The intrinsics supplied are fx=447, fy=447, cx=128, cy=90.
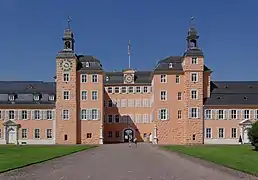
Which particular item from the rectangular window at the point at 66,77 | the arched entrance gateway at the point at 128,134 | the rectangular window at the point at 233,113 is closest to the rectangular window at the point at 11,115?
the rectangular window at the point at 66,77

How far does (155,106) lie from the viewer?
7544 centimetres

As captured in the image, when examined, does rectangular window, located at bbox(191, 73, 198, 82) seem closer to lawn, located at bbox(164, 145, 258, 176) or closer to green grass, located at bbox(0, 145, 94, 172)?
lawn, located at bbox(164, 145, 258, 176)

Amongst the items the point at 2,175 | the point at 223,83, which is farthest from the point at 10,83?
the point at 2,175

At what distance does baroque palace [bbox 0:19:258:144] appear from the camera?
73625mm

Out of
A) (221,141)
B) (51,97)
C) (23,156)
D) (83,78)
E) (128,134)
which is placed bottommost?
(128,134)

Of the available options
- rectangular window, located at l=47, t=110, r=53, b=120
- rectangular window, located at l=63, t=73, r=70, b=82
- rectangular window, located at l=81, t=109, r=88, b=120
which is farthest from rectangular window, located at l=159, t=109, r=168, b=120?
rectangular window, located at l=47, t=110, r=53, b=120

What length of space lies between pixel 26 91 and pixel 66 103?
966 centimetres

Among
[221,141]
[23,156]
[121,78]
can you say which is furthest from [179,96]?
[23,156]

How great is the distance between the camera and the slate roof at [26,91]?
78.4 m

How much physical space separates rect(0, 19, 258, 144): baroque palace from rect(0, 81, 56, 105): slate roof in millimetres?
175

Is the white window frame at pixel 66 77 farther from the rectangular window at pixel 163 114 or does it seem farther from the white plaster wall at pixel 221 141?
the white plaster wall at pixel 221 141

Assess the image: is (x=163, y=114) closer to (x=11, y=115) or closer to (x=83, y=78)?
(x=83, y=78)

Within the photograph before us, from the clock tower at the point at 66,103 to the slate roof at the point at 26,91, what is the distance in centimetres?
372

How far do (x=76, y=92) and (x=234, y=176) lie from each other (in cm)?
5943
